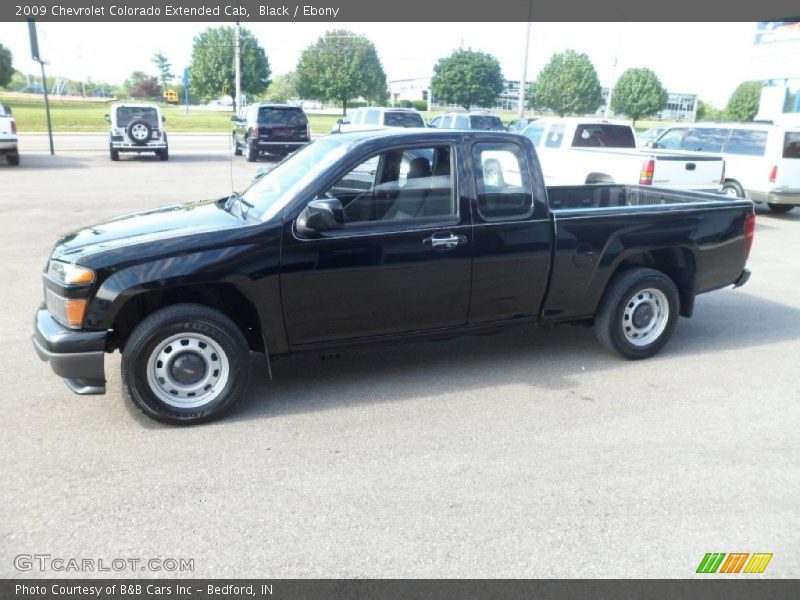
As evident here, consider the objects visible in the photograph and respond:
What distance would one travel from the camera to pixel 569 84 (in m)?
63.6

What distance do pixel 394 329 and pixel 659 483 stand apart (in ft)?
6.65

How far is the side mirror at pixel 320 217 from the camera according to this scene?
441 cm

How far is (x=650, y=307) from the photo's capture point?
5891 mm

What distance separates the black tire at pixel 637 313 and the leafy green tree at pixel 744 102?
61072 millimetres

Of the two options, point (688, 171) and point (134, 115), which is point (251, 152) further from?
point (688, 171)

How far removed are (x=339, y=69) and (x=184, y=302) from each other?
66145 mm

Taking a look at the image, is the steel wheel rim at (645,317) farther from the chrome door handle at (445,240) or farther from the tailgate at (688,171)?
the tailgate at (688,171)

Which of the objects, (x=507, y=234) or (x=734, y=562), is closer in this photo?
(x=734, y=562)

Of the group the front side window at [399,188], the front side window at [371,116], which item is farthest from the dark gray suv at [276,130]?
the front side window at [399,188]

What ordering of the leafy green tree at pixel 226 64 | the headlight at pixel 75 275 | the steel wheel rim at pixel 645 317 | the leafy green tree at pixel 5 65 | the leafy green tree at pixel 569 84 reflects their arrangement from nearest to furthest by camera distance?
the headlight at pixel 75 275 < the steel wheel rim at pixel 645 317 < the leafy green tree at pixel 226 64 < the leafy green tree at pixel 569 84 < the leafy green tree at pixel 5 65

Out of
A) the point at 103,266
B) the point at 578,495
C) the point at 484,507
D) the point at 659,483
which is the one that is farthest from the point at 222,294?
the point at 659,483

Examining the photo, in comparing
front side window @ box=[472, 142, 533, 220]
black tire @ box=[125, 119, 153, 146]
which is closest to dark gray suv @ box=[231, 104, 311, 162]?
black tire @ box=[125, 119, 153, 146]

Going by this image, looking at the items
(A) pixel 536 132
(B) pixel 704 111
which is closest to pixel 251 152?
(A) pixel 536 132
